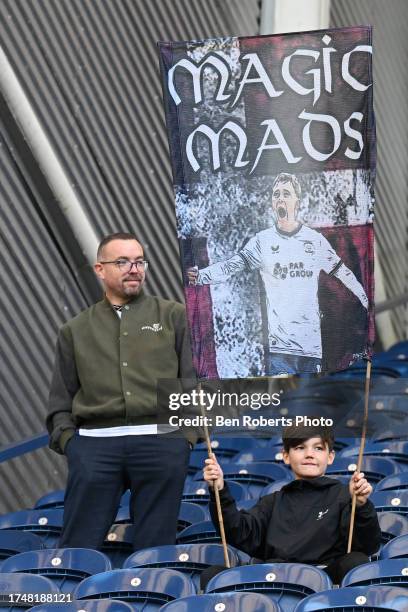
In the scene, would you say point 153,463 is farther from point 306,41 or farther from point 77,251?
point 77,251

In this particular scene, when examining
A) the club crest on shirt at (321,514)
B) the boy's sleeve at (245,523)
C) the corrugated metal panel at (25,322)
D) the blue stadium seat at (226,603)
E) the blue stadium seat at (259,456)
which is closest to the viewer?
the blue stadium seat at (226,603)

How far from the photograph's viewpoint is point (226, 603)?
519 cm

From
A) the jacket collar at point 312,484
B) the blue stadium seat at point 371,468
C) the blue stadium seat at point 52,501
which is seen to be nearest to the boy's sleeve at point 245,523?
the jacket collar at point 312,484

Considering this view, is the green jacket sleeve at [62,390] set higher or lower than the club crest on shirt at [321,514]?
higher

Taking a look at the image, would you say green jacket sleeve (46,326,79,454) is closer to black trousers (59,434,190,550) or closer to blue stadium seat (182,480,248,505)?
black trousers (59,434,190,550)

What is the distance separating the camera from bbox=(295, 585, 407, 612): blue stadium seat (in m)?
5.01

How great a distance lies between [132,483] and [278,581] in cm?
147

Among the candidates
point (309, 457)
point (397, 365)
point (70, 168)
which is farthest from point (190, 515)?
point (397, 365)

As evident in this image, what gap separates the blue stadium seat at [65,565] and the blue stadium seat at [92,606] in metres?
0.69

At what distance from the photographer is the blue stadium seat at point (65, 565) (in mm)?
6238

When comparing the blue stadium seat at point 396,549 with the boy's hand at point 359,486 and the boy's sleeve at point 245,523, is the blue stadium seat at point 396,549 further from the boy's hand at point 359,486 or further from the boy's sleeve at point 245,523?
the boy's sleeve at point 245,523

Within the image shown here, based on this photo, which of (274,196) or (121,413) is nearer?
(274,196)

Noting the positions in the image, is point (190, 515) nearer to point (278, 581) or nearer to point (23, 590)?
point (23, 590)

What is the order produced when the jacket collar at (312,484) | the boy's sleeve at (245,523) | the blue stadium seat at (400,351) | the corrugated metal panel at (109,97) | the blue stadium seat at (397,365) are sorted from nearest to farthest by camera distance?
the boy's sleeve at (245,523)
the jacket collar at (312,484)
the corrugated metal panel at (109,97)
the blue stadium seat at (397,365)
the blue stadium seat at (400,351)
